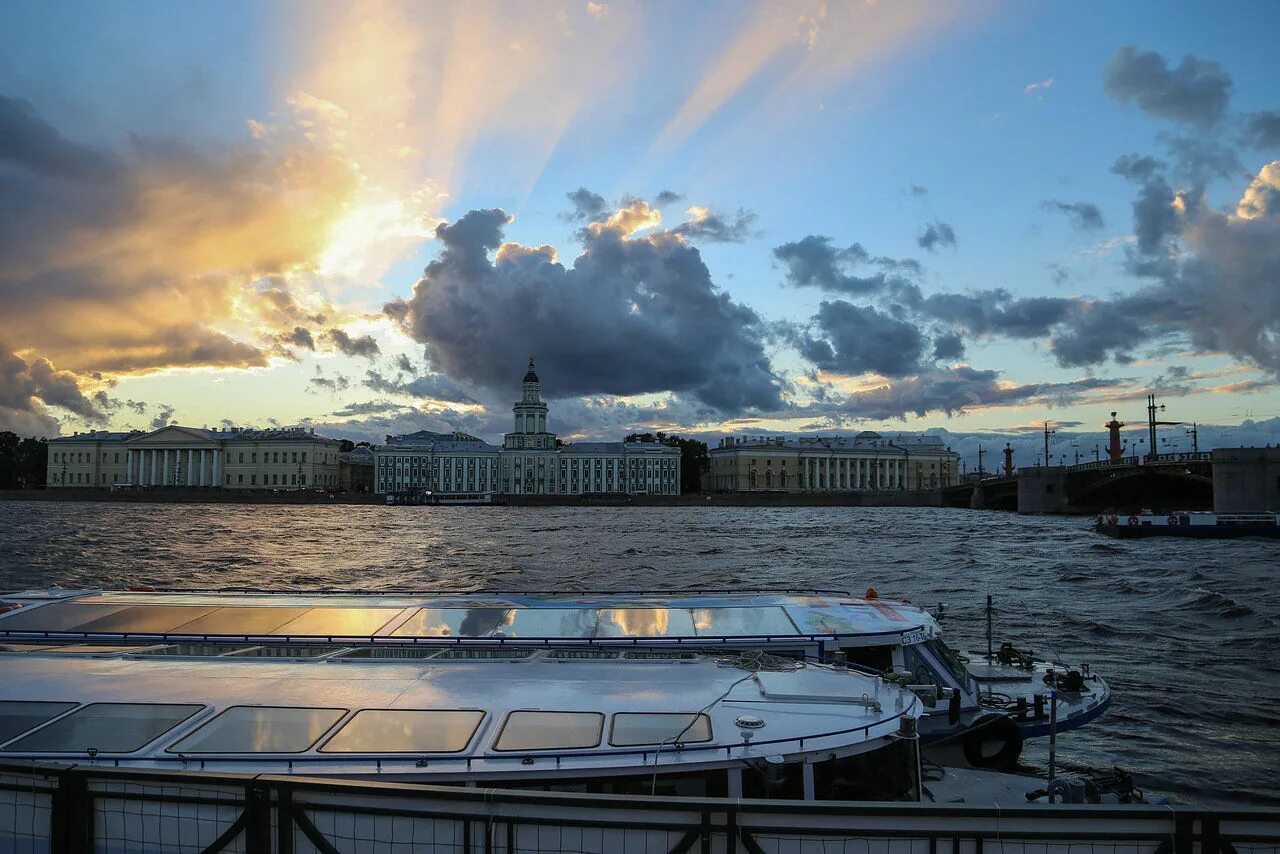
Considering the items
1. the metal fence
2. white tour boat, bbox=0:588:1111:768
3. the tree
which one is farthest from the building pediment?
the metal fence

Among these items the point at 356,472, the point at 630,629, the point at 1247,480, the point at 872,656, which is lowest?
the point at 872,656

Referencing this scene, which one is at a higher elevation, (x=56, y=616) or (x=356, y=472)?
(x=356, y=472)

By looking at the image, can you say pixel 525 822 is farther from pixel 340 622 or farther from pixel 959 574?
pixel 959 574

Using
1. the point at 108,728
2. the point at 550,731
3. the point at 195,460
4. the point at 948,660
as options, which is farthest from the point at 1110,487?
the point at 195,460

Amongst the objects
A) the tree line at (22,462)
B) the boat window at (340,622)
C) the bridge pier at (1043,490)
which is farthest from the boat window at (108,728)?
the tree line at (22,462)

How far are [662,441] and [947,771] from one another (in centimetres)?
15800

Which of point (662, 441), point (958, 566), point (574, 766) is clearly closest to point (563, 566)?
point (958, 566)

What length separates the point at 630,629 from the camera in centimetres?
1031

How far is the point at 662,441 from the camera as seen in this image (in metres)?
166

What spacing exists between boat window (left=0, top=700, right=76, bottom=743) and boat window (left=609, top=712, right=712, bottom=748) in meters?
3.86

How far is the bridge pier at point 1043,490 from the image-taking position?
88.6 metres

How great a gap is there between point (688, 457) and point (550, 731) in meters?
153

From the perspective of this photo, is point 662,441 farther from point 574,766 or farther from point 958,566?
point 574,766

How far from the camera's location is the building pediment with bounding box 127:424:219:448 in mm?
143625
